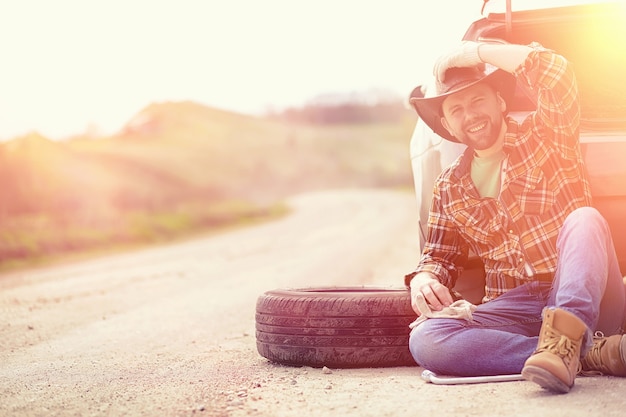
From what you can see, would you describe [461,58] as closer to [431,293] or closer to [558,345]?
[431,293]

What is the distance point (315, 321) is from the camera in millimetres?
4141

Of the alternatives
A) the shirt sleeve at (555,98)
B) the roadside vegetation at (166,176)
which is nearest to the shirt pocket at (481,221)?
the shirt sleeve at (555,98)

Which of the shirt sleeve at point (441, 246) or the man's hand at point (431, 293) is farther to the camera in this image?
the shirt sleeve at point (441, 246)

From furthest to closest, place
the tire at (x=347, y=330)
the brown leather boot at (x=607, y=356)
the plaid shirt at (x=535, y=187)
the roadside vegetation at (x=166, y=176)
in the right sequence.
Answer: the roadside vegetation at (x=166, y=176) → the tire at (x=347, y=330) → the plaid shirt at (x=535, y=187) → the brown leather boot at (x=607, y=356)

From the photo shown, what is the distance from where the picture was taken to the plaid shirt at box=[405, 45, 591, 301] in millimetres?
3732

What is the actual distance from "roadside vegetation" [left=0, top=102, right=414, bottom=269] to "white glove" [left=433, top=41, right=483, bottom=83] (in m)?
11.2

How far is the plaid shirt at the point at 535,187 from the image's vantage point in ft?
12.2

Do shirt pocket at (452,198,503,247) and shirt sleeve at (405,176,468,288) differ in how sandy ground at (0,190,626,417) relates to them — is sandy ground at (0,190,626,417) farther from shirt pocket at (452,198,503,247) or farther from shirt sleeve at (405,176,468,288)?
shirt pocket at (452,198,503,247)

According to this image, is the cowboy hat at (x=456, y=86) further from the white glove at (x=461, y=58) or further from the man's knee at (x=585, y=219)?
the man's knee at (x=585, y=219)

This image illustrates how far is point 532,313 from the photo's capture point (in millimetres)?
3727

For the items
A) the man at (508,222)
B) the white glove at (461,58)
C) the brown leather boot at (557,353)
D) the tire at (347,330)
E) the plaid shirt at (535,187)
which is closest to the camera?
the brown leather boot at (557,353)

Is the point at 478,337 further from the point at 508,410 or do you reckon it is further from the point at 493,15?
the point at 493,15

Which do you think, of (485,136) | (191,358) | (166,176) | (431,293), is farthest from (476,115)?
(166,176)

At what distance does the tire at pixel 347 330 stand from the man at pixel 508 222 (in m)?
0.22
